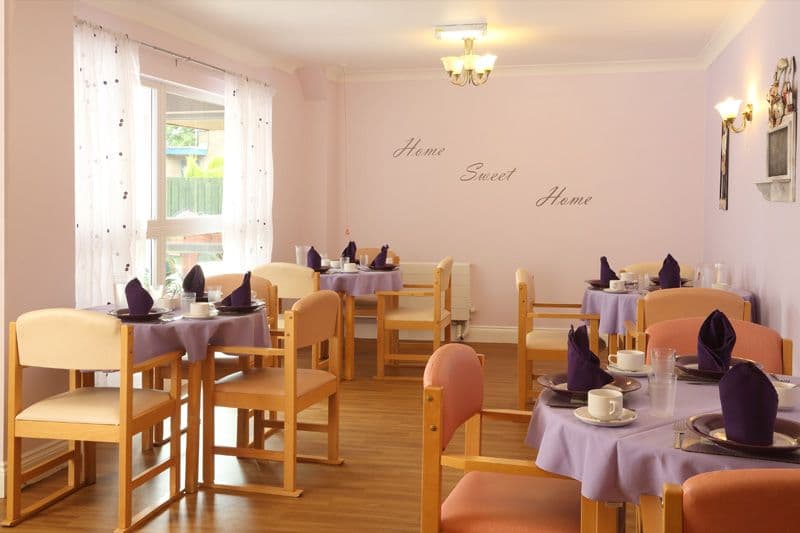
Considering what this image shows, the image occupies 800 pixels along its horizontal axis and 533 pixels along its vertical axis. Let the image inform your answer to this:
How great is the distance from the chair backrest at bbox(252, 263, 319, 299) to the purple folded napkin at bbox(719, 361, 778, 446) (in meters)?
4.24

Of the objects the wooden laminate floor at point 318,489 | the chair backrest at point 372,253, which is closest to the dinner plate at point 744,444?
the wooden laminate floor at point 318,489

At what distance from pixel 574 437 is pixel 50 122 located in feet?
10.5

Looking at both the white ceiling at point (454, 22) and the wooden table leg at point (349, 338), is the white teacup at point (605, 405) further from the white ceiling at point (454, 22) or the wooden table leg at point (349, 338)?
the wooden table leg at point (349, 338)

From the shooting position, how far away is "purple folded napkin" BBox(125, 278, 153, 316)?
13.0 ft

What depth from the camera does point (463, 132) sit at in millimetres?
8484

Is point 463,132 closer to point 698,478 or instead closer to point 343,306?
point 343,306

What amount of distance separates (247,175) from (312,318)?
3284 mm

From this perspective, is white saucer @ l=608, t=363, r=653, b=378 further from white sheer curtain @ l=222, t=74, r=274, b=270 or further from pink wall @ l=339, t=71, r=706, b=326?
pink wall @ l=339, t=71, r=706, b=326

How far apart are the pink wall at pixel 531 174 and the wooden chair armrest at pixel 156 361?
16.1ft

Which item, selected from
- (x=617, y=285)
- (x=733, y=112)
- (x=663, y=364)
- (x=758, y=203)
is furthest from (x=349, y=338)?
(x=663, y=364)

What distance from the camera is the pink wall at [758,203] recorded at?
4508 mm

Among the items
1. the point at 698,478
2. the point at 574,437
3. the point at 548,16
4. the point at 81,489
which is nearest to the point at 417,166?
the point at 548,16

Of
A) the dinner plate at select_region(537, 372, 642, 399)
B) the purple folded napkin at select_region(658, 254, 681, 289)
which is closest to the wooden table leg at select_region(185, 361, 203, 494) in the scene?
the dinner plate at select_region(537, 372, 642, 399)

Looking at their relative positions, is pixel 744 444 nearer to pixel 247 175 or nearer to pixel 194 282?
pixel 194 282
